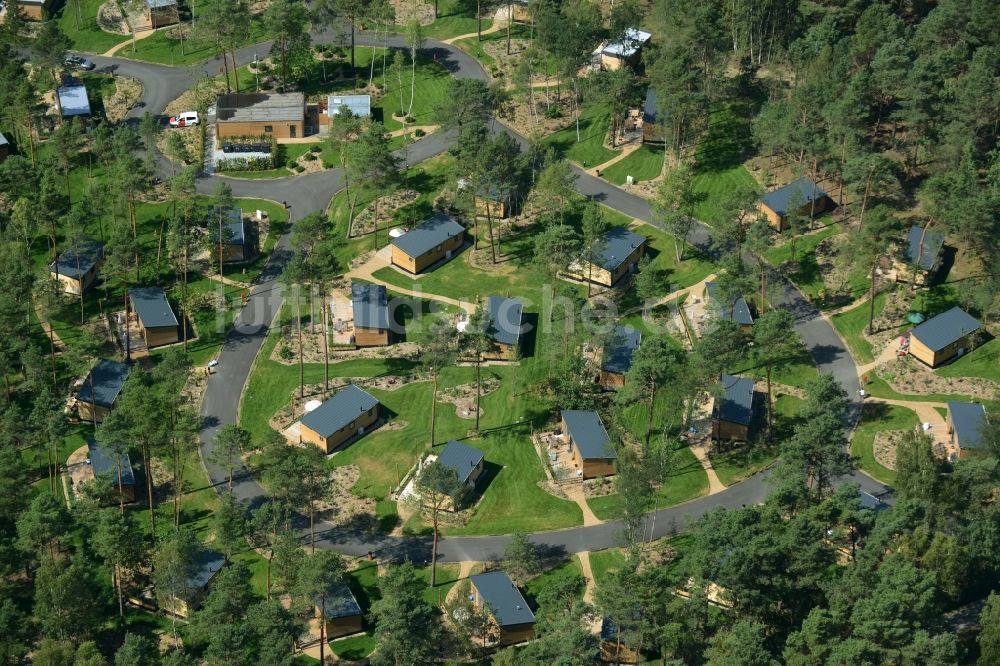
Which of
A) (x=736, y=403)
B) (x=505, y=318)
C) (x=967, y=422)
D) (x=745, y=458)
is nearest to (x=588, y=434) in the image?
(x=736, y=403)

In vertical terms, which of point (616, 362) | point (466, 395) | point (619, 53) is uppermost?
point (619, 53)

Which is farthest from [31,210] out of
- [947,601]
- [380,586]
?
[947,601]

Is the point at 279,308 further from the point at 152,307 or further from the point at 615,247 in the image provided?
the point at 615,247

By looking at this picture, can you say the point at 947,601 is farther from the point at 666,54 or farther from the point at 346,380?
the point at 666,54

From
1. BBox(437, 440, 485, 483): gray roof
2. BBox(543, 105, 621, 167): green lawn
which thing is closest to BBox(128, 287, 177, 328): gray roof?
BBox(437, 440, 485, 483): gray roof

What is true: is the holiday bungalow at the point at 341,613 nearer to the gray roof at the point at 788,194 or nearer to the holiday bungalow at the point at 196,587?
the holiday bungalow at the point at 196,587

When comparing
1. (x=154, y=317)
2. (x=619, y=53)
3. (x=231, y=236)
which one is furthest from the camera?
(x=619, y=53)

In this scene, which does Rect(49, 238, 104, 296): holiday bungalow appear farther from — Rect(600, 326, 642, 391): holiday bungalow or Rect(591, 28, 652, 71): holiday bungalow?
Rect(591, 28, 652, 71): holiday bungalow

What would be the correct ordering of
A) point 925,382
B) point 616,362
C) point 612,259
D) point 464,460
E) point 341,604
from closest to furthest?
point 341,604 < point 464,460 < point 925,382 < point 616,362 < point 612,259
